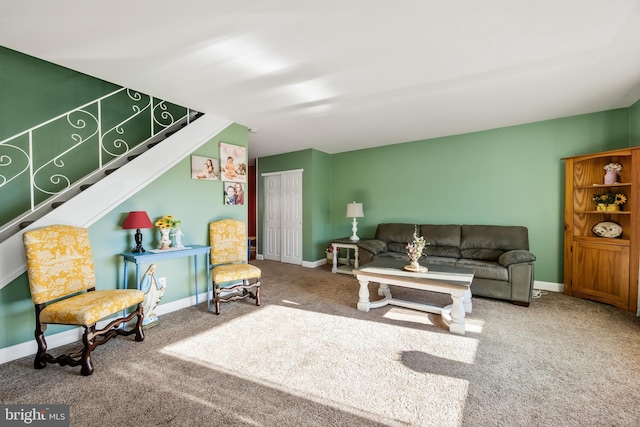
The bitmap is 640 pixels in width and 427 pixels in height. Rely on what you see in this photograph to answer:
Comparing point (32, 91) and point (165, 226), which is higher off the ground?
point (32, 91)

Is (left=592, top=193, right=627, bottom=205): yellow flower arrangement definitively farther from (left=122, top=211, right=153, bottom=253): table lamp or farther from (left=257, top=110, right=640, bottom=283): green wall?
(left=122, top=211, right=153, bottom=253): table lamp

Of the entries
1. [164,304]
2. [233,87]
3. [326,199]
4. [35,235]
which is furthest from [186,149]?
[326,199]

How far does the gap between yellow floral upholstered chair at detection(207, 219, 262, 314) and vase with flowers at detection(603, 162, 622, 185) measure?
4.60 metres

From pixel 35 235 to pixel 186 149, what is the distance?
5.59 ft

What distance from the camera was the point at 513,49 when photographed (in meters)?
2.21

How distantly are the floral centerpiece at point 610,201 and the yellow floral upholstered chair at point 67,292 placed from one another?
5.45 metres

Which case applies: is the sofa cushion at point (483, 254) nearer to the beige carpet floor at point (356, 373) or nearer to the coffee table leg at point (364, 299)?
the beige carpet floor at point (356, 373)

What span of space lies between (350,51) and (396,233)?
11.1 feet

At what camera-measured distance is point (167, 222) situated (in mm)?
3035

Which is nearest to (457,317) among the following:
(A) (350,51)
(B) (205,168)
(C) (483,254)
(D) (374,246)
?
(C) (483,254)

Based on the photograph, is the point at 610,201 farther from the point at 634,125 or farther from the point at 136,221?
the point at 136,221

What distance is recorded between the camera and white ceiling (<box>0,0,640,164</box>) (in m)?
1.77

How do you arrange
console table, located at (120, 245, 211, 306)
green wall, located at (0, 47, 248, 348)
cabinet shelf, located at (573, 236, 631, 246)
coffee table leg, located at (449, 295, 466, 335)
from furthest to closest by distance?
cabinet shelf, located at (573, 236, 631, 246) → console table, located at (120, 245, 211, 306) → coffee table leg, located at (449, 295, 466, 335) → green wall, located at (0, 47, 248, 348)

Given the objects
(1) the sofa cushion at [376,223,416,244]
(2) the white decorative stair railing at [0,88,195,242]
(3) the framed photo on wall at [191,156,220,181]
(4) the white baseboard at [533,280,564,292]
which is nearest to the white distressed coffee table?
(1) the sofa cushion at [376,223,416,244]
